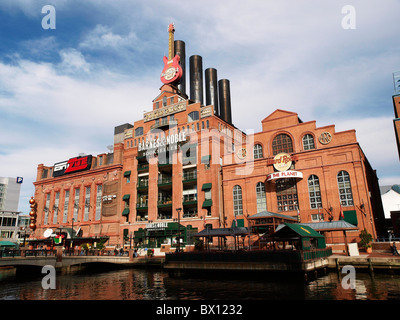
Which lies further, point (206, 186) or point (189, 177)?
point (189, 177)

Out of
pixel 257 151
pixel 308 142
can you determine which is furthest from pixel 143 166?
pixel 308 142

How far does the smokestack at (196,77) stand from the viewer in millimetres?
86938

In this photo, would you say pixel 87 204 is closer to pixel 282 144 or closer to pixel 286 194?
pixel 286 194

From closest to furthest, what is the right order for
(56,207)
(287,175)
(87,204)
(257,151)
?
1. (287,175)
2. (257,151)
3. (87,204)
4. (56,207)

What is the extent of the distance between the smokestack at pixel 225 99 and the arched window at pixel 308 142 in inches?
1698

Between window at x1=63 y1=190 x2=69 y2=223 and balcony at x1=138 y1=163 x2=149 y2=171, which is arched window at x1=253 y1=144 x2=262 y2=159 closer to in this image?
balcony at x1=138 y1=163 x2=149 y2=171

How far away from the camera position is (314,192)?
4706 centimetres

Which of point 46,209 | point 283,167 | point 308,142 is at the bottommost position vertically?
point 46,209

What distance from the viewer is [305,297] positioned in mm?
21203

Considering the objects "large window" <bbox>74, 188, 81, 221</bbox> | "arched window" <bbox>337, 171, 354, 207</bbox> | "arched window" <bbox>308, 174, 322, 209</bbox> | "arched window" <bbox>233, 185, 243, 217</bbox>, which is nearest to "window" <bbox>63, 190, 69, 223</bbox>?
"large window" <bbox>74, 188, 81, 221</bbox>

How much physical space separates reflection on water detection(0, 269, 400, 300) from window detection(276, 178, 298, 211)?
17885 mm

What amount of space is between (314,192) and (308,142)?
8.24 metres

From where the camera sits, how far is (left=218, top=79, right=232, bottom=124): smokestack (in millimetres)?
91613
